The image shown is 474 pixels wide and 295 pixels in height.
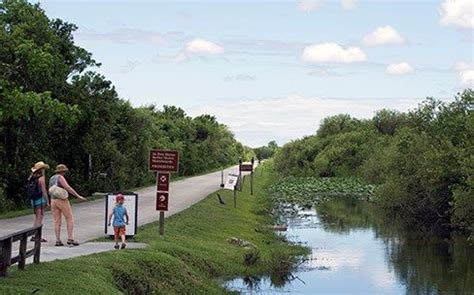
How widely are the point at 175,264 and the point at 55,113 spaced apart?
479 inches

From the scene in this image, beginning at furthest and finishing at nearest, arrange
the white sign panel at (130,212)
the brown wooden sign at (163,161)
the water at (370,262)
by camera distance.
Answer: the water at (370,262)
the brown wooden sign at (163,161)
the white sign panel at (130,212)

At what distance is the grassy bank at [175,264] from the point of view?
46.8 feet

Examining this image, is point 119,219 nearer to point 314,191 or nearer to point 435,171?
point 435,171

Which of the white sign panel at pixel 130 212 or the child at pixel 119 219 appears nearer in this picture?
the child at pixel 119 219

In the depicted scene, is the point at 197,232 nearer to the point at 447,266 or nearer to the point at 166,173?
the point at 166,173

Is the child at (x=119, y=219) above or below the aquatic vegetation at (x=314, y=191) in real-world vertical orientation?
above

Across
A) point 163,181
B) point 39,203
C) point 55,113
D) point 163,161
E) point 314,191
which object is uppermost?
point 55,113

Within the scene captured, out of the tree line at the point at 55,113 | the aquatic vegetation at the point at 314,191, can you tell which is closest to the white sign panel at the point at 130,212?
the tree line at the point at 55,113

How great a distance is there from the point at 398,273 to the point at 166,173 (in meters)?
9.37

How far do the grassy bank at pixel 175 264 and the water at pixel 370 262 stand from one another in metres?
0.85

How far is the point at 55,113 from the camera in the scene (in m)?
29.9

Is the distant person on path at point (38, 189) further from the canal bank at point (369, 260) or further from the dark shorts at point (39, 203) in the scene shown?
the canal bank at point (369, 260)

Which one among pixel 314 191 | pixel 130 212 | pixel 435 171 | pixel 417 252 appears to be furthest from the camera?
pixel 314 191

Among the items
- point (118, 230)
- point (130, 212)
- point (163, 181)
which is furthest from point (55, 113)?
point (118, 230)
